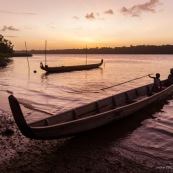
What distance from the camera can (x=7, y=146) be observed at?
337 inches

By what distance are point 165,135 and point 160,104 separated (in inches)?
252

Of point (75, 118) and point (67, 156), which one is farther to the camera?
point (75, 118)

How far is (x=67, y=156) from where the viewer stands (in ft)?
26.7

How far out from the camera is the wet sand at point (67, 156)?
7273 mm

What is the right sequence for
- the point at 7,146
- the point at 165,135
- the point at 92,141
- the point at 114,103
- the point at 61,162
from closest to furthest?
the point at 61,162
the point at 7,146
the point at 92,141
the point at 165,135
the point at 114,103

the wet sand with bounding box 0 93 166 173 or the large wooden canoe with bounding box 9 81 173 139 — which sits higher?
the large wooden canoe with bounding box 9 81 173 139

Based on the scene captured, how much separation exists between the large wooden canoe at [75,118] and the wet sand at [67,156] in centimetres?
83

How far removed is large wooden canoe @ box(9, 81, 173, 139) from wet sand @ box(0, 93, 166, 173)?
829mm

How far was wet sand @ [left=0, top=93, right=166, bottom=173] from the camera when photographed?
7273 millimetres

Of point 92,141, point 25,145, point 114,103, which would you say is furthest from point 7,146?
point 114,103

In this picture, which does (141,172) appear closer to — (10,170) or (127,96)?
(10,170)

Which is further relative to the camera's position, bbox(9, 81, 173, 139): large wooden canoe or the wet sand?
the wet sand

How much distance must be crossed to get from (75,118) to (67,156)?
210 cm

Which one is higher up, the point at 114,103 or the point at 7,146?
the point at 114,103
